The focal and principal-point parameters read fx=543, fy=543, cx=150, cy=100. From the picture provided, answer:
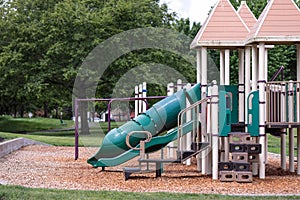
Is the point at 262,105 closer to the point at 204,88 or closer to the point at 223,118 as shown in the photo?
the point at 223,118

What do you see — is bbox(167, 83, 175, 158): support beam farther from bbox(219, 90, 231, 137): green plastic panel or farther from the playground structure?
bbox(219, 90, 231, 137): green plastic panel

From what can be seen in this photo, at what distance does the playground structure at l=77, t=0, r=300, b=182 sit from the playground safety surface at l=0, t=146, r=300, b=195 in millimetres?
365

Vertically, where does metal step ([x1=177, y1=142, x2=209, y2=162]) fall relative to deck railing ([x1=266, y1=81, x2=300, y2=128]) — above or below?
below

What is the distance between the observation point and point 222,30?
43.7ft

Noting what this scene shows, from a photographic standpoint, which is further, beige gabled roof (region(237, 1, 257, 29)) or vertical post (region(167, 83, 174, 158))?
beige gabled roof (region(237, 1, 257, 29))

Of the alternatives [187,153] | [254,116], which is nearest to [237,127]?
[254,116]

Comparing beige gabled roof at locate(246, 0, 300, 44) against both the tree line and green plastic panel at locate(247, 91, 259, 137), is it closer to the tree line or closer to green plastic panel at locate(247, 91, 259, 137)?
green plastic panel at locate(247, 91, 259, 137)

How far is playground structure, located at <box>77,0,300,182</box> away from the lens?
12.0 m

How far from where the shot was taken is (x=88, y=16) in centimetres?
3197

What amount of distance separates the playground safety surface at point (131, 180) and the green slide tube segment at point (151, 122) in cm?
70

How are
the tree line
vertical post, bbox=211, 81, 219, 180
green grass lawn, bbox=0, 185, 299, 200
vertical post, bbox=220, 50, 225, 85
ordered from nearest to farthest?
1. green grass lawn, bbox=0, 185, 299, 200
2. vertical post, bbox=211, 81, 219, 180
3. vertical post, bbox=220, 50, 225, 85
4. the tree line

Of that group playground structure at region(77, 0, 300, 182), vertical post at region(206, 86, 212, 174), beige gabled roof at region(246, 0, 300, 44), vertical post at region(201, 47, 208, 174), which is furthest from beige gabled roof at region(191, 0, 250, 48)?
vertical post at region(206, 86, 212, 174)

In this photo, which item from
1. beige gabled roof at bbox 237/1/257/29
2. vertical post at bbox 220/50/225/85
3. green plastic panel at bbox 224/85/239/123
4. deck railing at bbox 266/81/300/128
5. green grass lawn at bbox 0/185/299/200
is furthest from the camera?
beige gabled roof at bbox 237/1/257/29

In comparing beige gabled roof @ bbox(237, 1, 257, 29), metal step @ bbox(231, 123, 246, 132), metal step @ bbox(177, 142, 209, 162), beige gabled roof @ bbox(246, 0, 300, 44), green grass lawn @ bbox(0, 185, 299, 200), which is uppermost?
beige gabled roof @ bbox(237, 1, 257, 29)
